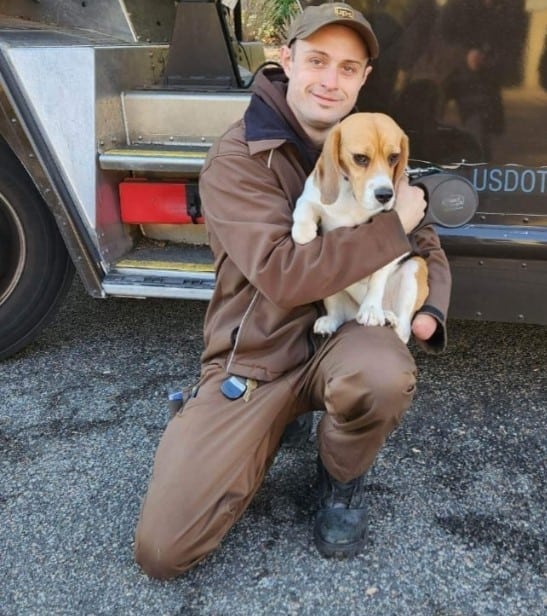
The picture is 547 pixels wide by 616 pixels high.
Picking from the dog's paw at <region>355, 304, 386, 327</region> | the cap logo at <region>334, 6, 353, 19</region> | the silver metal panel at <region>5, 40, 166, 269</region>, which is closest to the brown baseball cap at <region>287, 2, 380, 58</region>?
the cap logo at <region>334, 6, 353, 19</region>

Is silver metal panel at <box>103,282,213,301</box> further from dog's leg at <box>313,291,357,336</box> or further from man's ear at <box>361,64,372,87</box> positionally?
man's ear at <box>361,64,372,87</box>

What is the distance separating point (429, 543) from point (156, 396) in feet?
4.24

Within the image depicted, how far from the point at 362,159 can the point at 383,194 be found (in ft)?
0.40

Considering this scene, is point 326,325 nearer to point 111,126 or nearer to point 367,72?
point 367,72

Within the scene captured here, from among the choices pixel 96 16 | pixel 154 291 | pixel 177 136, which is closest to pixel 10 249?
pixel 154 291

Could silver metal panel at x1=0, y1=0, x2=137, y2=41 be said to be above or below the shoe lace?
above

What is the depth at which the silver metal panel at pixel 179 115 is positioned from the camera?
2.94 m

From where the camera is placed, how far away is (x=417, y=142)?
8.37 ft

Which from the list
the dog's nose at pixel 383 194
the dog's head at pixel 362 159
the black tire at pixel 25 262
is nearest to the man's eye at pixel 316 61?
the dog's head at pixel 362 159

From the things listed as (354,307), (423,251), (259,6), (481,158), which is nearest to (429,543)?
(354,307)

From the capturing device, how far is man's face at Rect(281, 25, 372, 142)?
2168 millimetres

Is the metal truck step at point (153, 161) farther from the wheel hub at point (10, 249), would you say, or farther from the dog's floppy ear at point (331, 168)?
the dog's floppy ear at point (331, 168)

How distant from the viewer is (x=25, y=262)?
3172 millimetres

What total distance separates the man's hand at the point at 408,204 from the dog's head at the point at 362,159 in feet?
0.30
